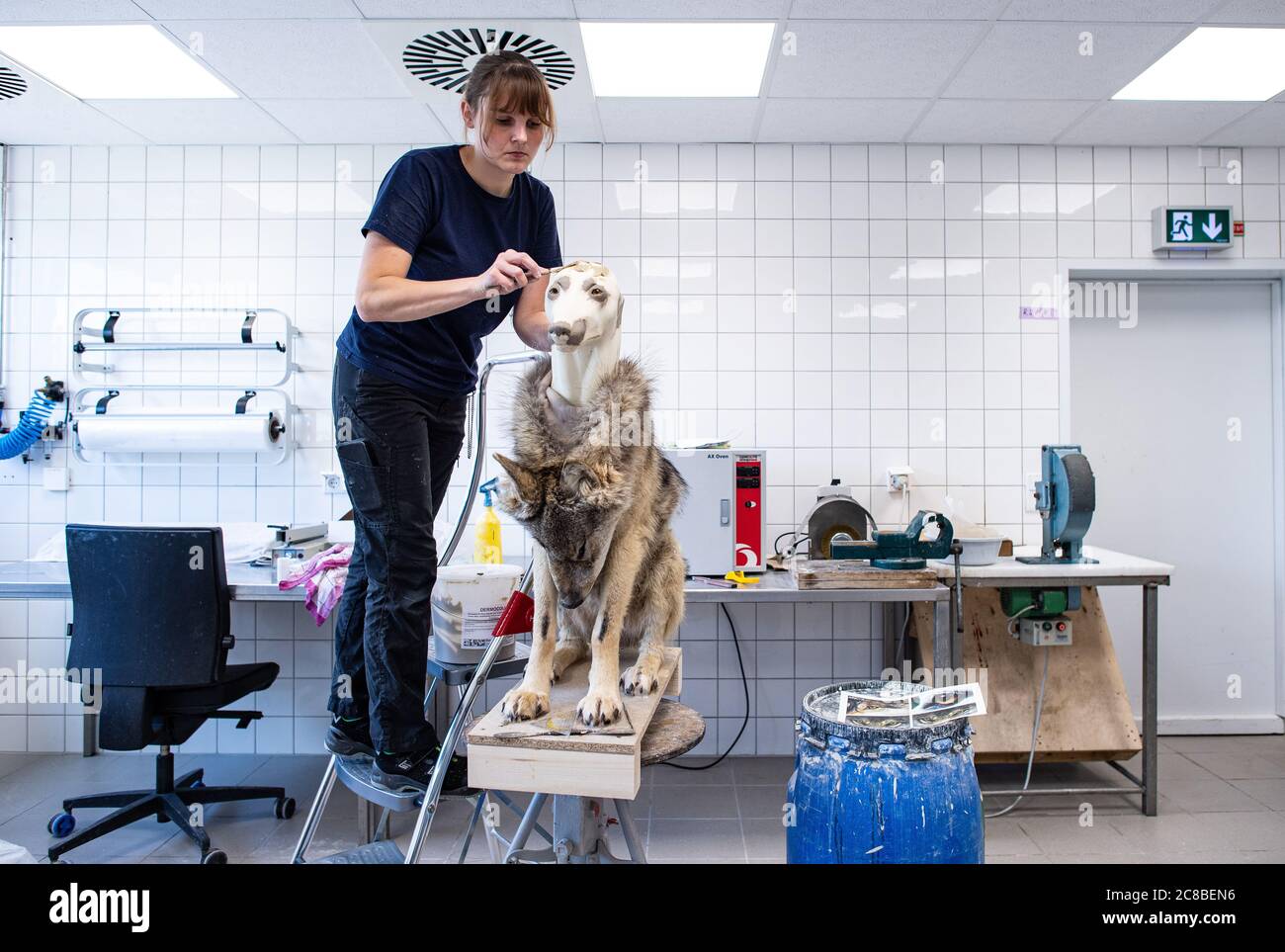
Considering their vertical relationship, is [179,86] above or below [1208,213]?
above

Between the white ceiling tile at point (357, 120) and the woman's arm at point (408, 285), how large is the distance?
203 centimetres

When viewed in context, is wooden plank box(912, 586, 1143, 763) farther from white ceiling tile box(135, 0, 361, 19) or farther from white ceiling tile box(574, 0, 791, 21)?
white ceiling tile box(135, 0, 361, 19)

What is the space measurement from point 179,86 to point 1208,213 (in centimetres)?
430

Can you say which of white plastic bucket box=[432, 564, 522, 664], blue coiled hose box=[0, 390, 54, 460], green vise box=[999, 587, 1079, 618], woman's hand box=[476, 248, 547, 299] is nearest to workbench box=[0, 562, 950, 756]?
green vise box=[999, 587, 1079, 618]

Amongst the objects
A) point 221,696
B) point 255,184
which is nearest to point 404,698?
point 221,696

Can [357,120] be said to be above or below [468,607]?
above

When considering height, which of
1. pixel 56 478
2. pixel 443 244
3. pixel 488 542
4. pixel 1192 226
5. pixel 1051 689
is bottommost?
pixel 1051 689

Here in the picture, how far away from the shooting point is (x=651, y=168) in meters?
3.40

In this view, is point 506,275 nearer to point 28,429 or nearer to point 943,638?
point 943,638

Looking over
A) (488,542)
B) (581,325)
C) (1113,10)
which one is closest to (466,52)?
(488,542)

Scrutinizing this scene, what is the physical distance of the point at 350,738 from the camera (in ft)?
5.12

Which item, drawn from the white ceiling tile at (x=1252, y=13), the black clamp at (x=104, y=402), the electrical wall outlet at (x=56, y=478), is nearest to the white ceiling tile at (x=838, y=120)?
the white ceiling tile at (x=1252, y=13)

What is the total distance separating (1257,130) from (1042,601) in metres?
2.28
